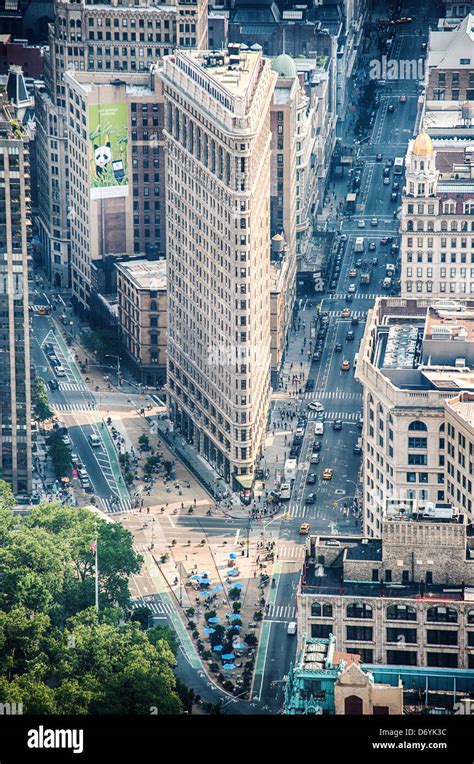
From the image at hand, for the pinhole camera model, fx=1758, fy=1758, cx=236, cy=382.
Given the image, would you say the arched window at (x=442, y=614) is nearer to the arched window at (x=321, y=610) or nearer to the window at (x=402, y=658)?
the window at (x=402, y=658)

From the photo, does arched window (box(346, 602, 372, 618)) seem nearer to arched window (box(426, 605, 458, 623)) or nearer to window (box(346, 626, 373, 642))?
window (box(346, 626, 373, 642))

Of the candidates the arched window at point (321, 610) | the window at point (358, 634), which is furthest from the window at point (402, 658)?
the arched window at point (321, 610)

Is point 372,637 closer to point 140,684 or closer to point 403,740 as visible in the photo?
point 140,684

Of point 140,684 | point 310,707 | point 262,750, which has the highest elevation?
point 262,750

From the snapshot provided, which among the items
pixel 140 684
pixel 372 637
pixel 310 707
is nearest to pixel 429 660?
pixel 372 637

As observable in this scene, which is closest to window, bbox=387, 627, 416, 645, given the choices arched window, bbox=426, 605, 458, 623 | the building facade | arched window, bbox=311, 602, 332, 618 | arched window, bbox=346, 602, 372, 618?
the building facade
